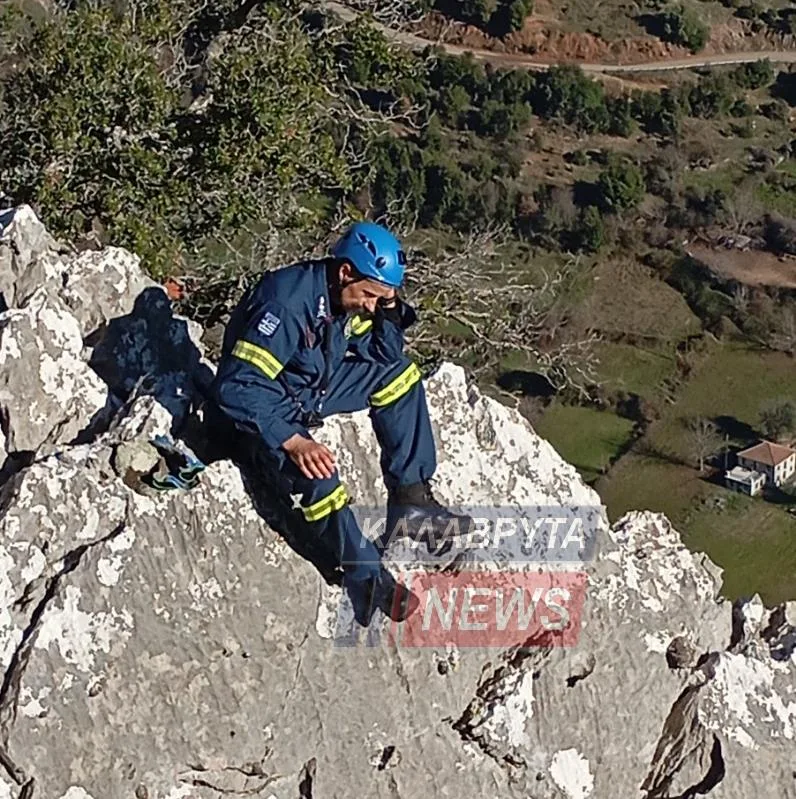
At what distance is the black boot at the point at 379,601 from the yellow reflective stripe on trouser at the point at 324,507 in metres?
0.49

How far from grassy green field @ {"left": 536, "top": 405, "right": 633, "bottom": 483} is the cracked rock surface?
20561 millimetres

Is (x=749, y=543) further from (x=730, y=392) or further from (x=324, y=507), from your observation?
(x=324, y=507)

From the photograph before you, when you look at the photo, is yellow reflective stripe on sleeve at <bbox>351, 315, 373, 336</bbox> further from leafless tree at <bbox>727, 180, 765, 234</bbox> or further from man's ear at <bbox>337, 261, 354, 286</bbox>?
leafless tree at <bbox>727, 180, 765, 234</bbox>

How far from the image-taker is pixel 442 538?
6469mm

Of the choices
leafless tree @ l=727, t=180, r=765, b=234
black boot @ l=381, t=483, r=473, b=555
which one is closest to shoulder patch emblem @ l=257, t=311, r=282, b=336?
black boot @ l=381, t=483, r=473, b=555

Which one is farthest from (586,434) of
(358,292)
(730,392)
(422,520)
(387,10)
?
(358,292)

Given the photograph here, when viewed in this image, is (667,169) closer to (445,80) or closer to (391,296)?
(445,80)

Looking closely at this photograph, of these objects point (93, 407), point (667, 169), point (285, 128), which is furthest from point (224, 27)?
point (667, 169)

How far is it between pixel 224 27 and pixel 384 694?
896 centimetres

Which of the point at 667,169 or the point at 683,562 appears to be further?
the point at 667,169

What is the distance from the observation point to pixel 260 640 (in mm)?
5879

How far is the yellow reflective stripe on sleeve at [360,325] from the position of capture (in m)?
6.20

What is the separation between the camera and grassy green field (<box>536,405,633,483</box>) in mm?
27984

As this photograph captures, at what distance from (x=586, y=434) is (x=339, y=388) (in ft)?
76.5
